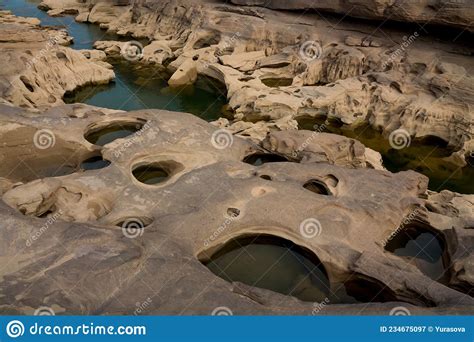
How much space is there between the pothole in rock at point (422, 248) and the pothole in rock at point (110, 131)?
8.00m

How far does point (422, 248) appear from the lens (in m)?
10.0

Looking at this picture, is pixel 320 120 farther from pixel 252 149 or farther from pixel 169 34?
pixel 169 34

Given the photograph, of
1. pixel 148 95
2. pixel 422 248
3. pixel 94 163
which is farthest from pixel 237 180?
pixel 148 95

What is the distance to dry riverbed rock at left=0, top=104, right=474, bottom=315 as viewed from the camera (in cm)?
684

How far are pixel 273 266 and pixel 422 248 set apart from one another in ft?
11.7

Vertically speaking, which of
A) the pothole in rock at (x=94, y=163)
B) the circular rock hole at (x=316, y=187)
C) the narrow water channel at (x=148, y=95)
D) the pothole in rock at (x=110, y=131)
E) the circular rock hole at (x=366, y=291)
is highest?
the circular rock hole at (x=316, y=187)

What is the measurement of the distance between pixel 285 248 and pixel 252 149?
4.02 metres

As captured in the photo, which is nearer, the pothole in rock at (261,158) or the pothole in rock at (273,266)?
the pothole in rock at (273,266)

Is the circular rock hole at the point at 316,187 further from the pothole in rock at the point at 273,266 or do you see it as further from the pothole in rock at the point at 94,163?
the pothole in rock at the point at 94,163

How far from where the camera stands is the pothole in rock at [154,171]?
11.7 m

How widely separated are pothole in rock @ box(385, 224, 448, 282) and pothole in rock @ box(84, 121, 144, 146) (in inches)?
315

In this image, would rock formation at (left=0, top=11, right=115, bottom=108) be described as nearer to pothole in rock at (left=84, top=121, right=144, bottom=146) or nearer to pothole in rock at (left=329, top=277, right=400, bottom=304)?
pothole in rock at (left=84, top=121, right=144, bottom=146)

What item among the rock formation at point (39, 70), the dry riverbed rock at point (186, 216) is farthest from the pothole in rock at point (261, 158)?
the rock formation at point (39, 70)

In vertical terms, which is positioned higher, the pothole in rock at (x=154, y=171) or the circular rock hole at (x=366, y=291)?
the circular rock hole at (x=366, y=291)
